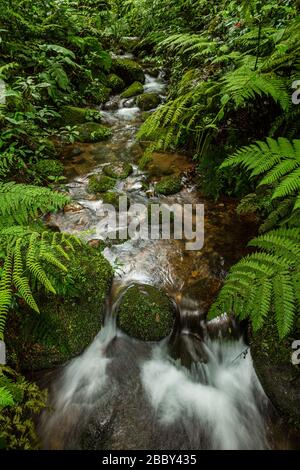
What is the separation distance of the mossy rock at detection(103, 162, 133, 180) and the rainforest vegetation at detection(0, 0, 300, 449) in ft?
0.15

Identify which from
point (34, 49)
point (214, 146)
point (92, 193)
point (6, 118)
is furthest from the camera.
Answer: point (34, 49)

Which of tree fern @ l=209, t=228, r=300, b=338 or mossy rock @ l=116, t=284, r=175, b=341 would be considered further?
mossy rock @ l=116, t=284, r=175, b=341

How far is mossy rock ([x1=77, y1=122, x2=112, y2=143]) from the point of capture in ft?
18.5

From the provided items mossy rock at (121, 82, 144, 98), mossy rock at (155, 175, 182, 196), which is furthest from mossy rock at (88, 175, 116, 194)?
mossy rock at (121, 82, 144, 98)

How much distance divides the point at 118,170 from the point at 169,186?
3.18 ft

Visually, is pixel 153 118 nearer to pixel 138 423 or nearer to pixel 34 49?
pixel 138 423

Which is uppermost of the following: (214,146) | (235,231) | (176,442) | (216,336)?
(214,146)

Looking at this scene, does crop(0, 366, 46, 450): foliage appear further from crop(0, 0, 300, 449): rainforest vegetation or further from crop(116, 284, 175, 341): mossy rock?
crop(116, 284, 175, 341): mossy rock

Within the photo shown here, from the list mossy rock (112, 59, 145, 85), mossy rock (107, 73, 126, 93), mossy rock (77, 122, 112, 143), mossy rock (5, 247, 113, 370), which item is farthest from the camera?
mossy rock (112, 59, 145, 85)

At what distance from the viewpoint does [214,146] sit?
377 cm

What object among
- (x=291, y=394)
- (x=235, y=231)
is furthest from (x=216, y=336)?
(x=235, y=231)

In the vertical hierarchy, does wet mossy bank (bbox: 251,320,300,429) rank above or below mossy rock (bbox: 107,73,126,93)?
below

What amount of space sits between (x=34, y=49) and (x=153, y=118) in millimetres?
4451

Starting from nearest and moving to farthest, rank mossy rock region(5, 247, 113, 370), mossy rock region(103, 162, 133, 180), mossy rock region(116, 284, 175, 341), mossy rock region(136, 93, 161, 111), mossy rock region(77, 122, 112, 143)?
1. mossy rock region(5, 247, 113, 370)
2. mossy rock region(116, 284, 175, 341)
3. mossy rock region(103, 162, 133, 180)
4. mossy rock region(77, 122, 112, 143)
5. mossy rock region(136, 93, 161, 111)
